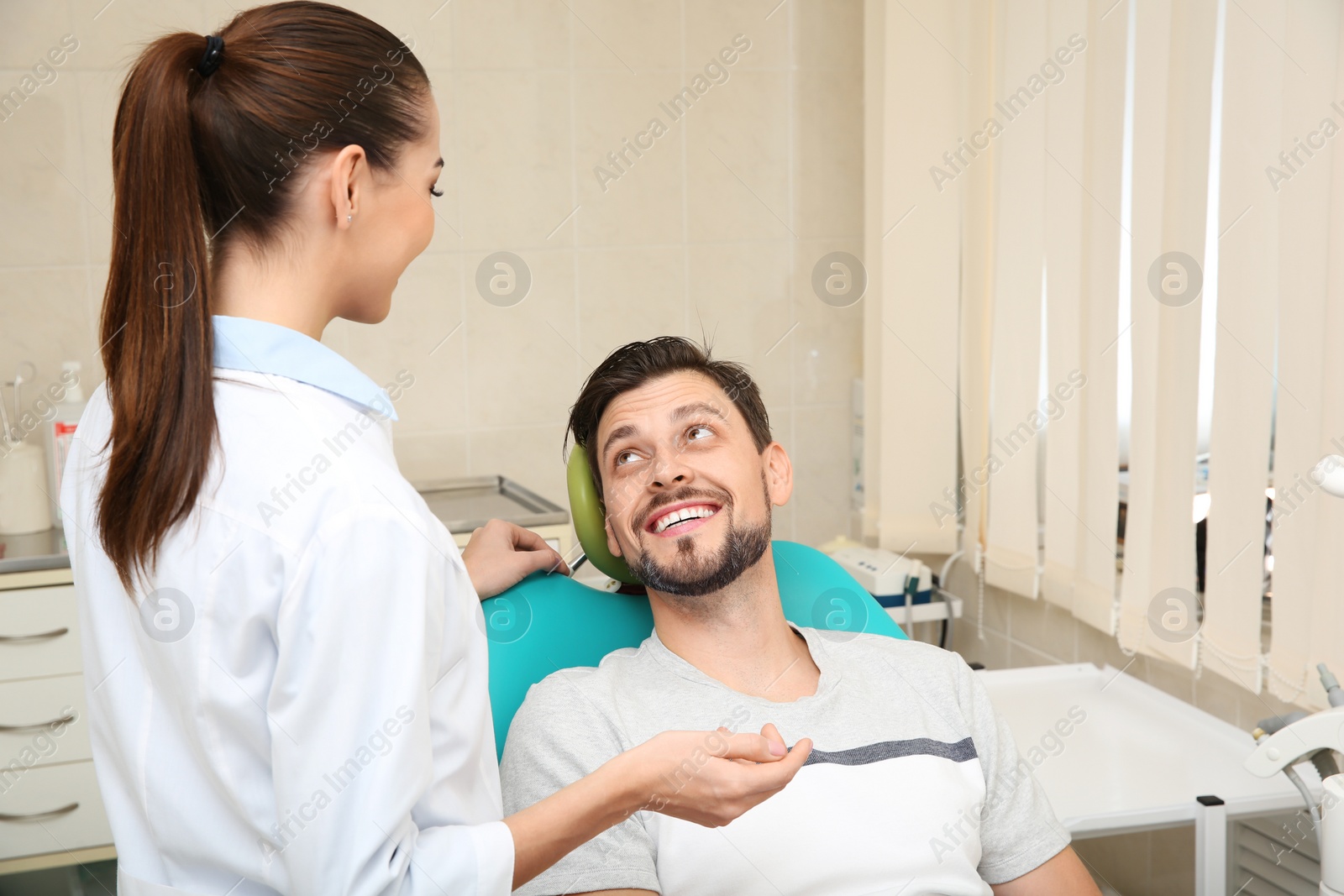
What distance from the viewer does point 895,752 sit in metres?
1.41

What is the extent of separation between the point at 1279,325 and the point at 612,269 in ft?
5.27

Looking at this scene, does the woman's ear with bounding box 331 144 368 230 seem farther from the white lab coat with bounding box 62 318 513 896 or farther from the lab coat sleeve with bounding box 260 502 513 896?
the lab coat sleeve with bounding box 260 502 513 896

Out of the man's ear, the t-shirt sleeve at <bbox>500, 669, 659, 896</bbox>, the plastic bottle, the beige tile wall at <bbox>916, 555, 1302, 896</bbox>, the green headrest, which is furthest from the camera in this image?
the plastic bottle

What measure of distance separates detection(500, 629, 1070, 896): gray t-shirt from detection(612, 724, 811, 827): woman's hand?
330 millimetres

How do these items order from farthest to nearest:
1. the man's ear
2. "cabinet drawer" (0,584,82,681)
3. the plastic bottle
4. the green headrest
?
the plastic bottle → "cabinet drawer" (0,584,82,681) → the man's ear → the green headrest

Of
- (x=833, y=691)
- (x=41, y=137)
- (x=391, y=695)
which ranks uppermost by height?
(x=41, y=137)

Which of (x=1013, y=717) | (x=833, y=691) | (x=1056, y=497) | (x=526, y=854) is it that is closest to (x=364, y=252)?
(x=526, y=854)

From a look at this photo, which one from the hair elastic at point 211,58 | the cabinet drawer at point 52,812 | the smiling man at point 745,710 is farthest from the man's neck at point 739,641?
the cabinet drawer at point 52,812

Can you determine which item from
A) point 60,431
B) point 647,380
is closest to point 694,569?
point 647,380

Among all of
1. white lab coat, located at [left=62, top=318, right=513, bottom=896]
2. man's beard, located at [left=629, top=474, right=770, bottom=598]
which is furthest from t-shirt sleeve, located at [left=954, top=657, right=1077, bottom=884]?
white lab coat, located at [left=62, top=318, right=513, bottom=896]

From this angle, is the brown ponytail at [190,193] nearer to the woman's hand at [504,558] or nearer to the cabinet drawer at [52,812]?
the woman's hand at [504,558]

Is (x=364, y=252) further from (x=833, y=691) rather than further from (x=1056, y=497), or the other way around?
(x=1056, y=497)

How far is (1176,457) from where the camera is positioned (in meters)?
1.97

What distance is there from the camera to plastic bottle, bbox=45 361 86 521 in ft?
7.56
